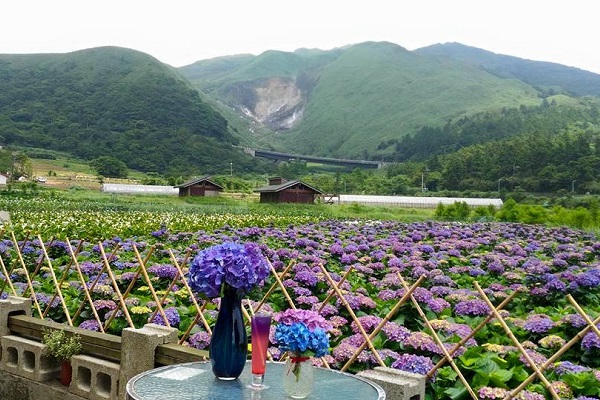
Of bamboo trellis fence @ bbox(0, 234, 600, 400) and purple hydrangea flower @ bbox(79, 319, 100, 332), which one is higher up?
bamboo trellis fence @ bbox(0, 234, 600, 400)

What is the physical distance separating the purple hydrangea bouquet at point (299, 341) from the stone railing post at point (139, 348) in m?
1.83

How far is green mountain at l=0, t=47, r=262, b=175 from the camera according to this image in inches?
5320

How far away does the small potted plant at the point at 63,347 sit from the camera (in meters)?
5.52

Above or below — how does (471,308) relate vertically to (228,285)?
below

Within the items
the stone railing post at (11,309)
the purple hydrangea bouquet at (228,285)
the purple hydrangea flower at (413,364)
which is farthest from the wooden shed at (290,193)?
the purple hydrangea bouquet at (228,285)

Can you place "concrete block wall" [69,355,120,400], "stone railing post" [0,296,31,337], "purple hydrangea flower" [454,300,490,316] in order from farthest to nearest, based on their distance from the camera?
"purple hydrangea flower" [454,300,490,316] → "stone railing post" [0,296,31,337] → "concrete block wall" [69,355,120,400]

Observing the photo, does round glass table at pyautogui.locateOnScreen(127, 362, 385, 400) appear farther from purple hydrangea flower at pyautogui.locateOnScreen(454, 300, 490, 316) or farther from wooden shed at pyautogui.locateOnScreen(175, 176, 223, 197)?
wooden shed at pyautogui.locateOnScreen(175, 176, 223, 197)

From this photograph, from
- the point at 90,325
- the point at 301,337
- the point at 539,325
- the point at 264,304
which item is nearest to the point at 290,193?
the point at 264,304

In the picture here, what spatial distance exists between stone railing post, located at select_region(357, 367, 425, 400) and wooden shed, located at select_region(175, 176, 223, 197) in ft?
222

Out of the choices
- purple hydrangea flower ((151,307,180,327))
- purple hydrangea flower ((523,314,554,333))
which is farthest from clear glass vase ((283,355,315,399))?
purple hydrangea flower ((523,314,554,333))

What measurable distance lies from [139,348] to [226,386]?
4.93 feet

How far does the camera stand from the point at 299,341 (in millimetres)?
3143

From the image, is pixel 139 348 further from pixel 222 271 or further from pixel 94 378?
pixel 222 271

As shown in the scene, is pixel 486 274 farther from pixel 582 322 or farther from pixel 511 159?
pixel 511 159
